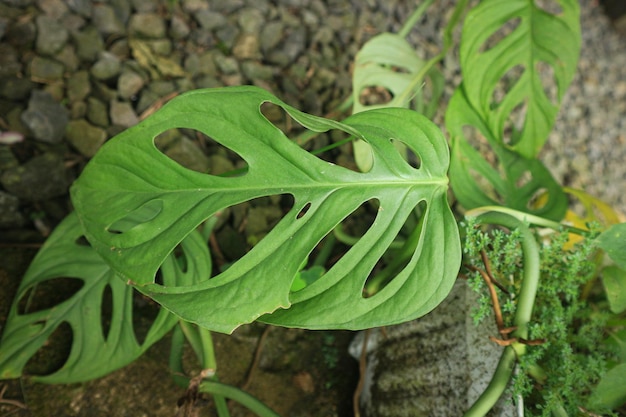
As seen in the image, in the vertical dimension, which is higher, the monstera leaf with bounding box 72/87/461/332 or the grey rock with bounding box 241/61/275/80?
the grey rock with bounding box 241/61/275/80

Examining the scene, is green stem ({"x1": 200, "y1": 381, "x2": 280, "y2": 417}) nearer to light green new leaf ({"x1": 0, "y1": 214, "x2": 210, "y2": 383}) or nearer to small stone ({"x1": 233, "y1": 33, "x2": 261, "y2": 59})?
light green new leaf ({"x1": 0, "y1": 214, "x2": 210, "y2": 383})

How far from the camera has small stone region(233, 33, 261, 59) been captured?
143cm

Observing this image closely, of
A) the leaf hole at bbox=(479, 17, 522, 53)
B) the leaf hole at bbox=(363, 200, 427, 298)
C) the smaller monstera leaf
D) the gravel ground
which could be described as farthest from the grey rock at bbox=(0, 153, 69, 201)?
the leaf hole at bbox=(479, 17, 522, 53)

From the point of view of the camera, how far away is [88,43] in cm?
122

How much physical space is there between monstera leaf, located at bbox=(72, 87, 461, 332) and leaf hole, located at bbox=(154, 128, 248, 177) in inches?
18.3

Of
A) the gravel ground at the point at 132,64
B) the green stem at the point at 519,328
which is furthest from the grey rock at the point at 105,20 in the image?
the green stem at the point at 519,328

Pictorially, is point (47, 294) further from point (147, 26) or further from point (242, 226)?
point (147, 26)

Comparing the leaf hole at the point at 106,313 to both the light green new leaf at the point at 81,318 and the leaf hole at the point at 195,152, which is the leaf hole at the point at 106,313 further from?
the leaf hole at the point at 195,152

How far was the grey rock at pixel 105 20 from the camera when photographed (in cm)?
125

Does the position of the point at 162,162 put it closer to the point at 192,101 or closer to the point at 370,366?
the point at 192,101

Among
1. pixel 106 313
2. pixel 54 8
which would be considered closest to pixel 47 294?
pixel 106 313

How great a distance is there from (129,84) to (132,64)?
0.07 meters

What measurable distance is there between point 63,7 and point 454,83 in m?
1.32

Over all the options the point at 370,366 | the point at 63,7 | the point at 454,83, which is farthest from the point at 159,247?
the point at 454,83
